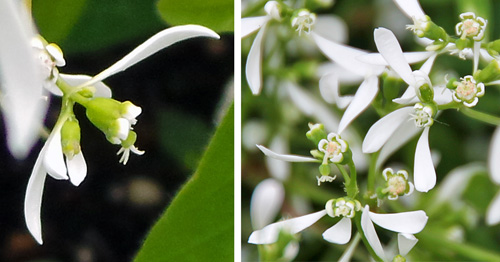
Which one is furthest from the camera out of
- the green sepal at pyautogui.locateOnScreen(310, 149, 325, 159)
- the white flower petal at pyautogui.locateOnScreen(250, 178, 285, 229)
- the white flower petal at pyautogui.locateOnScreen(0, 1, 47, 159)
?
the white flower petal at pyautogui.locateOnScreen(250, 178, 285, 229)

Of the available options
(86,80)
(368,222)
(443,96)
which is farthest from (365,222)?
(86,80)

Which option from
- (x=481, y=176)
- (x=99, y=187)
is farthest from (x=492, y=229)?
(x=99, y=187)

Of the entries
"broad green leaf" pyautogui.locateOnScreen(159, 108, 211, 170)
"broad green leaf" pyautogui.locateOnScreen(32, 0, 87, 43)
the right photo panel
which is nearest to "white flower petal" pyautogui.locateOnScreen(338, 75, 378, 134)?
the right photo panel

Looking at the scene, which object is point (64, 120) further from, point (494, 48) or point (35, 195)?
point (494, 48)

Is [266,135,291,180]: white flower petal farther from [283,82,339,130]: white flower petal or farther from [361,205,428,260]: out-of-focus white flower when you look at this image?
[361,205,428,260]: out-of-focus white flower

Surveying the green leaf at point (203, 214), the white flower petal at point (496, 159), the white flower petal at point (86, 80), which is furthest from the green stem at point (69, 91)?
the white flower petal at point (496, 159)

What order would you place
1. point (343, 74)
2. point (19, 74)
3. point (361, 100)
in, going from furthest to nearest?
point (343, 74), point (361, 100), point (19, 74)
